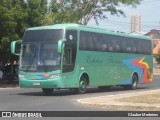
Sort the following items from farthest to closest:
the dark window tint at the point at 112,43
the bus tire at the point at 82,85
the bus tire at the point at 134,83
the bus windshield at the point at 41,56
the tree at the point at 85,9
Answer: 1. the tree at the point at 85,9
2. the bus tire at the point at 134,83
3. the dark window tint at the point at 112,43
4. the bus tire at the point at 82,85
5. the bus windshield at the point at 41,56

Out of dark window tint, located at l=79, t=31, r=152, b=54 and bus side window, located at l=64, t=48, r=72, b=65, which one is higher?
dark window tint, located at l=79, t=31, r=152, b=54

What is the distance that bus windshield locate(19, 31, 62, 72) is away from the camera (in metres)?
23.1

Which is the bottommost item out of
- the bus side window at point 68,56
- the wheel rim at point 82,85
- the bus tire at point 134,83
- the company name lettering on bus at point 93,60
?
the bus tire at point 134,83

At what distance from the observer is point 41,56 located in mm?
23234

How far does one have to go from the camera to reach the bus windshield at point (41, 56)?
75.9 feet

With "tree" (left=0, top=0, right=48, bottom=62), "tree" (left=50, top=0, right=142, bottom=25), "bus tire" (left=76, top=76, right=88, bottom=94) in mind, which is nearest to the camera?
"bus tire" (left=76, top=76, right=88, bottom=94)

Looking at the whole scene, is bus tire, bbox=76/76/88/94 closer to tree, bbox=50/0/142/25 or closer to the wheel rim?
the wheel rim

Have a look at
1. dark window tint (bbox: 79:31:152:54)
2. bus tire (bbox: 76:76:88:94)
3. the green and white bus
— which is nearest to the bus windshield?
the green and white bus

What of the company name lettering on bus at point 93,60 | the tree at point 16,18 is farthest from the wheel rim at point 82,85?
the tree at point 16,18

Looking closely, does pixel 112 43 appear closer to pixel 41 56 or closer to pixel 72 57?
pixel 72 57

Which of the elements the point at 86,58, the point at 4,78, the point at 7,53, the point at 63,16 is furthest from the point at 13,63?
the point at 86,58

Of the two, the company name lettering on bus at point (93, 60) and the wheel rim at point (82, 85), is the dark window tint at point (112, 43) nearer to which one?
the company name lettering on bus at point (93, 60)

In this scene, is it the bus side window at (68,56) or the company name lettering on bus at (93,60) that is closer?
the bus side window at (68,56)

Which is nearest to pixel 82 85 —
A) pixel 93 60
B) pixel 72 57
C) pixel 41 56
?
pixel 93 60
